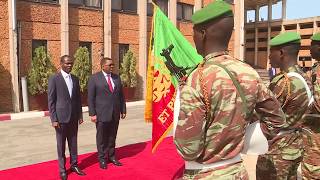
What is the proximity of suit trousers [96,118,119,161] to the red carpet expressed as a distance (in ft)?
0.75

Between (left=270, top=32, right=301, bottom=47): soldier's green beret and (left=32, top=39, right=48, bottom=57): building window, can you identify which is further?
(left=32, top=39, right=48, bottom=57): building window

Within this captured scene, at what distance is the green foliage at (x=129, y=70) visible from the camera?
1794 cm

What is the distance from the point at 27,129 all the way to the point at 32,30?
18.4ft

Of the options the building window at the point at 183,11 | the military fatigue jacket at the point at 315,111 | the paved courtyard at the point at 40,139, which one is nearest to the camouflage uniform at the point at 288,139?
the military fatigue jacket at the point at 315,111

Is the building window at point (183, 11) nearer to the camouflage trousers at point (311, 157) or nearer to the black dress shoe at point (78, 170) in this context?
the black dress shoe at point (78, 170)

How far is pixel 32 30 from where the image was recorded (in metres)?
15.0

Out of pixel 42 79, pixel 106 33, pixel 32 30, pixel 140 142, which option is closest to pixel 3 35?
pixel 32 30

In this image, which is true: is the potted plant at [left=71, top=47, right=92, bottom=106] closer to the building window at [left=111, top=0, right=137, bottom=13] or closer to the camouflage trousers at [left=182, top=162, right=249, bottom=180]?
the building window at [left=111, top=0, right=137, bottom=13]

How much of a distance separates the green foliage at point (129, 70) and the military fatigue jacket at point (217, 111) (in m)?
15.8

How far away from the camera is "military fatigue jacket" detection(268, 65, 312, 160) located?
137 inches

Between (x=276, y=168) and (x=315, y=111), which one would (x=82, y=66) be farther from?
(x=276, y=168)

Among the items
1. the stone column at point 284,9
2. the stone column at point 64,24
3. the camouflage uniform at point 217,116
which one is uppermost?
the stone column at point 284,9

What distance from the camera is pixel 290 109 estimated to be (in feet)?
11.6

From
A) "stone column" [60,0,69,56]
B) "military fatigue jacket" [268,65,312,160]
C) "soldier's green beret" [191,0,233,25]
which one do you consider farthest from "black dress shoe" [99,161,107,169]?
"stone column" [60,0,69,56]
